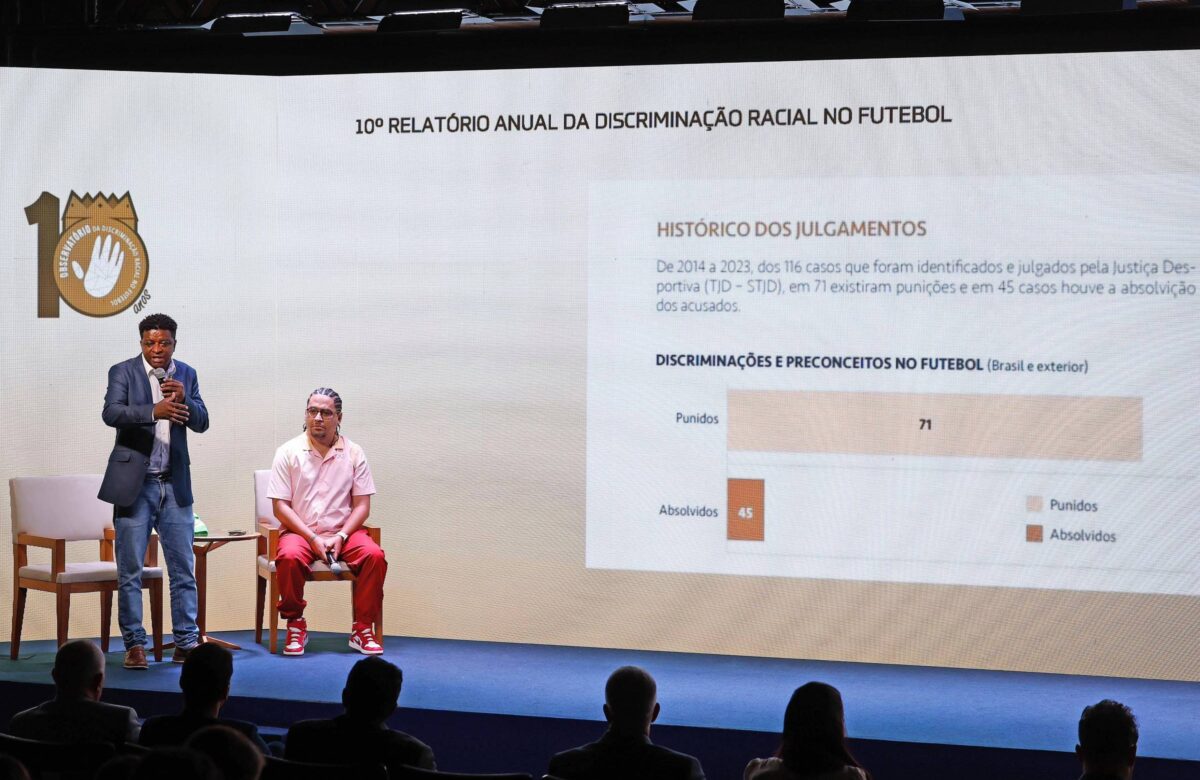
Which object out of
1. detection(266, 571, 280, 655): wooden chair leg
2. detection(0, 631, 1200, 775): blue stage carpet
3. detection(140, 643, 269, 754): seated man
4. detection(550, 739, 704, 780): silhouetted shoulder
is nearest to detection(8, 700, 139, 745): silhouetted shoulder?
detection(140, 643, 269, 754): seated man

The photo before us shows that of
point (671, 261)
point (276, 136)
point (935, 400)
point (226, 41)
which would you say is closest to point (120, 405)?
point (276, 136)

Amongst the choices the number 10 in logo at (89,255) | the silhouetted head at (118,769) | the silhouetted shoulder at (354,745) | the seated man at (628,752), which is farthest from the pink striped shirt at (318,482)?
the silhouetted head at (118,769)

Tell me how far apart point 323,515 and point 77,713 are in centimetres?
249

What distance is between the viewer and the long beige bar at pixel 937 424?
17.3 ft

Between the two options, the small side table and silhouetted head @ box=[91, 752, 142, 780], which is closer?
silhouetted head @ box=[91, 752, 142, 780]

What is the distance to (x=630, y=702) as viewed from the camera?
9.44 ft

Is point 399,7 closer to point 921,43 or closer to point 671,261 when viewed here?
point 671,261

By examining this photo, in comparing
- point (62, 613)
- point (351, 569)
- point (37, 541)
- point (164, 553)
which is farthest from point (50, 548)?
point (351, 569)

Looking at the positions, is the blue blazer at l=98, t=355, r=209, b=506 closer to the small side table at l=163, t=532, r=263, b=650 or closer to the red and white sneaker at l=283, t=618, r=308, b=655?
the small side table at l=163, t=532, r=263, b=650

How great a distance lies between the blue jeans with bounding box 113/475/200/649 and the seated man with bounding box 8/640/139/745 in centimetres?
211

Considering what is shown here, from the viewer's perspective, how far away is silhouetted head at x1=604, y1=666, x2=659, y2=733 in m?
2.88

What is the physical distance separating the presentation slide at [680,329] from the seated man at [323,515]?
0.45m

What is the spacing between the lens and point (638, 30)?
5777 millimetres

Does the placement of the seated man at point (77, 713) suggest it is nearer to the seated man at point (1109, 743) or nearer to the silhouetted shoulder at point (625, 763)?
the silhouetted shoulder at point (625, 763)
